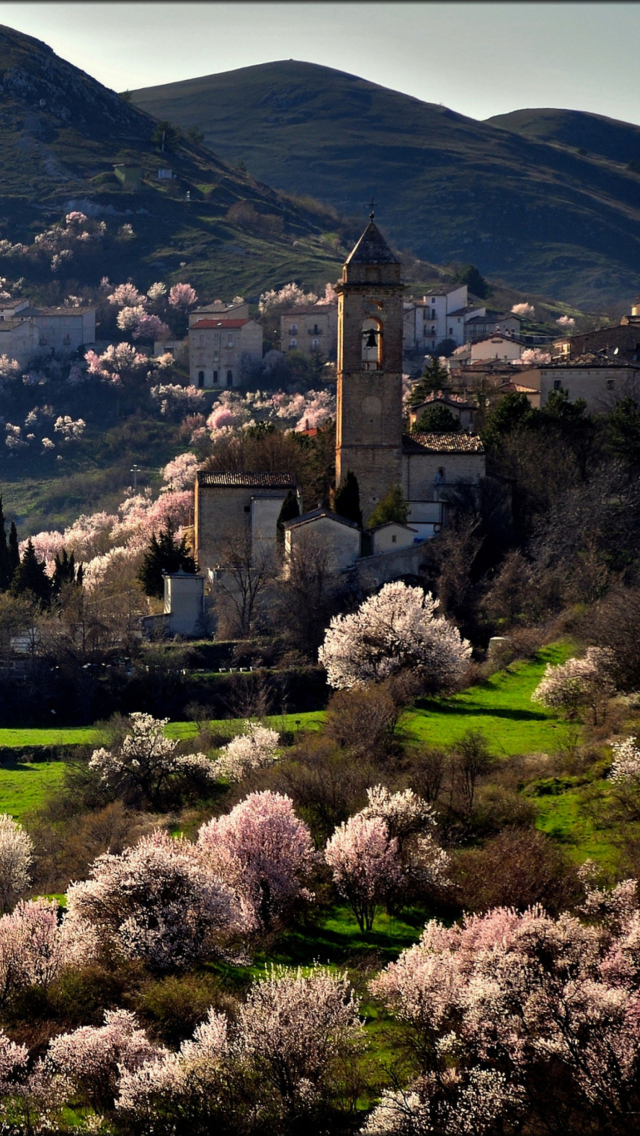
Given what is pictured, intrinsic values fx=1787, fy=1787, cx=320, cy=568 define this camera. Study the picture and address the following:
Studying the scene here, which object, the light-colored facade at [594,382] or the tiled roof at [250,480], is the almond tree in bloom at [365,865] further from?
the light-colored facade at [594,382]

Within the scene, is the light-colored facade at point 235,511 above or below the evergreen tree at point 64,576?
above

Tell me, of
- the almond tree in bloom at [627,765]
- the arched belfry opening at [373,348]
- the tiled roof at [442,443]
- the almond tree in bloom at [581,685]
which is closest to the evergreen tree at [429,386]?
the arched belfry opening at [373,348]

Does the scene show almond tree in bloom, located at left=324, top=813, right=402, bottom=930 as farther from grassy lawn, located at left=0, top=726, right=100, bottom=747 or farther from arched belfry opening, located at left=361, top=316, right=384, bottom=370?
arched belfry opening, located at left=361, top=316, right=384, bottom=370

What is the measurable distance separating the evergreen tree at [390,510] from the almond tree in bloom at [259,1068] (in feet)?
87.9

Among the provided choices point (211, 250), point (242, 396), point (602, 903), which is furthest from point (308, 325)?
point (602, 903)

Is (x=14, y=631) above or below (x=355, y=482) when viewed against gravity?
below

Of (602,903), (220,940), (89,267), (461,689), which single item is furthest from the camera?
(89,267)

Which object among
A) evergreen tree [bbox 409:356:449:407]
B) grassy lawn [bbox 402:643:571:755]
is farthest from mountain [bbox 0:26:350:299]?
grassy lawn [bbox 402:643:571:755]

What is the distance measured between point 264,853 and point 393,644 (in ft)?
46.5

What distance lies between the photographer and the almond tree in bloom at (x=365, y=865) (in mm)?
28547

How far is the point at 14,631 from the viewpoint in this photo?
163 ft

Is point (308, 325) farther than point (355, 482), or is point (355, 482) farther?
point (308, 325)

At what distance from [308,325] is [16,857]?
77.9 metres

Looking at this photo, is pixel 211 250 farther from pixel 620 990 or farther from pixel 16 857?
pixel 620 990
